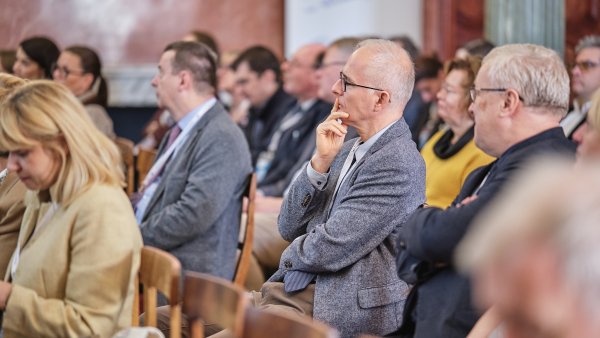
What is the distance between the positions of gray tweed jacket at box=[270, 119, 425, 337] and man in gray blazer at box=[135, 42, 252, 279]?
3.08ft

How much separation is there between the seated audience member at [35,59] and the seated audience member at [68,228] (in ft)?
12.2

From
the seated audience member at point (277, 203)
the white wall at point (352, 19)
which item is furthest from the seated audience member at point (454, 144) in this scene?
the white wall at point (352, 19)

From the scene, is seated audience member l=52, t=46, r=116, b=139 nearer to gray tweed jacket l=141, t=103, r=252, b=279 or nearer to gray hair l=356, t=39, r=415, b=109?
gray tweed jacket l=141, t=103, r=252, b=279

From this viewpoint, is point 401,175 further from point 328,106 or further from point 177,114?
point 328,106

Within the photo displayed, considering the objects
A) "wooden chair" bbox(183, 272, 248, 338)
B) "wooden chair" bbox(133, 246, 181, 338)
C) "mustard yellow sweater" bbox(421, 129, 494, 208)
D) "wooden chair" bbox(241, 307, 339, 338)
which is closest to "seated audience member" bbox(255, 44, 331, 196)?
"mustard yellow sweater" bbox(421, 129, 494, 208)

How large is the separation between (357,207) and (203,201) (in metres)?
1.09

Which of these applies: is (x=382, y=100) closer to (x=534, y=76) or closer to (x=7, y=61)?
(x=534, y=76)

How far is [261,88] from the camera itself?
650cm

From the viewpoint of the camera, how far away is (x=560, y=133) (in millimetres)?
2551

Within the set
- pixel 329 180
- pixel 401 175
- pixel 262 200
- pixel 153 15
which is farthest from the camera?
pixel 153 15

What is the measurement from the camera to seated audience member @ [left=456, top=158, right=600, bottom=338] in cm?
100

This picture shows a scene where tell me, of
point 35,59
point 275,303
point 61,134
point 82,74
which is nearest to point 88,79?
point 82,74

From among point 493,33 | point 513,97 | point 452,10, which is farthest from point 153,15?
point 513,97

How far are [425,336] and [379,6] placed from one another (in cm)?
502
